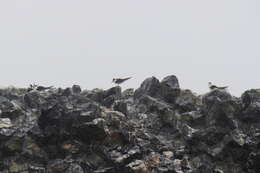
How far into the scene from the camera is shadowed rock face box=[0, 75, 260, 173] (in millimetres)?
20188

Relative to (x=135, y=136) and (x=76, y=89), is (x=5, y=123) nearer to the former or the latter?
(x=135, y=136)

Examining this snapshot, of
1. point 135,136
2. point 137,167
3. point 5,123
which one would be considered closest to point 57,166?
point 137,167

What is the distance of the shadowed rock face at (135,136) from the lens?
66.2 feet

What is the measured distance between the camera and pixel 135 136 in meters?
22.7

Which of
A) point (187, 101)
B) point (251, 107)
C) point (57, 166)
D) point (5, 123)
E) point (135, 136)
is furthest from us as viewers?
point (187, 101)

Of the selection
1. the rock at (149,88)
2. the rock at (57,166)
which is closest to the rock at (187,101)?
the rock at (149,88)

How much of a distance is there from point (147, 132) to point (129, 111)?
12.6ft

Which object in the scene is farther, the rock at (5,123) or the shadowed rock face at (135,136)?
the rock at (5,123)

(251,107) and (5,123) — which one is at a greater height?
(251,107)

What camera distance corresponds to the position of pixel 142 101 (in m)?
29.2

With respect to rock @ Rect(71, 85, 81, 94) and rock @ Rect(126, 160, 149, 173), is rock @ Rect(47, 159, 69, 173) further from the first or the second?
rock @ Rect(71, 85, 81, 94)

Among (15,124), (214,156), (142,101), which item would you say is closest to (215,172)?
Result: (214,156)

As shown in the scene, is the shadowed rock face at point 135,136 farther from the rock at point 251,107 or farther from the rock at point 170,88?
the rock at point 170,88

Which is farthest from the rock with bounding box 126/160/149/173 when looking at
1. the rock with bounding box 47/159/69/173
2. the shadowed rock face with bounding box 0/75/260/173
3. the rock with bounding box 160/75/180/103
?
the rock with bounding box 160/75/180/103
